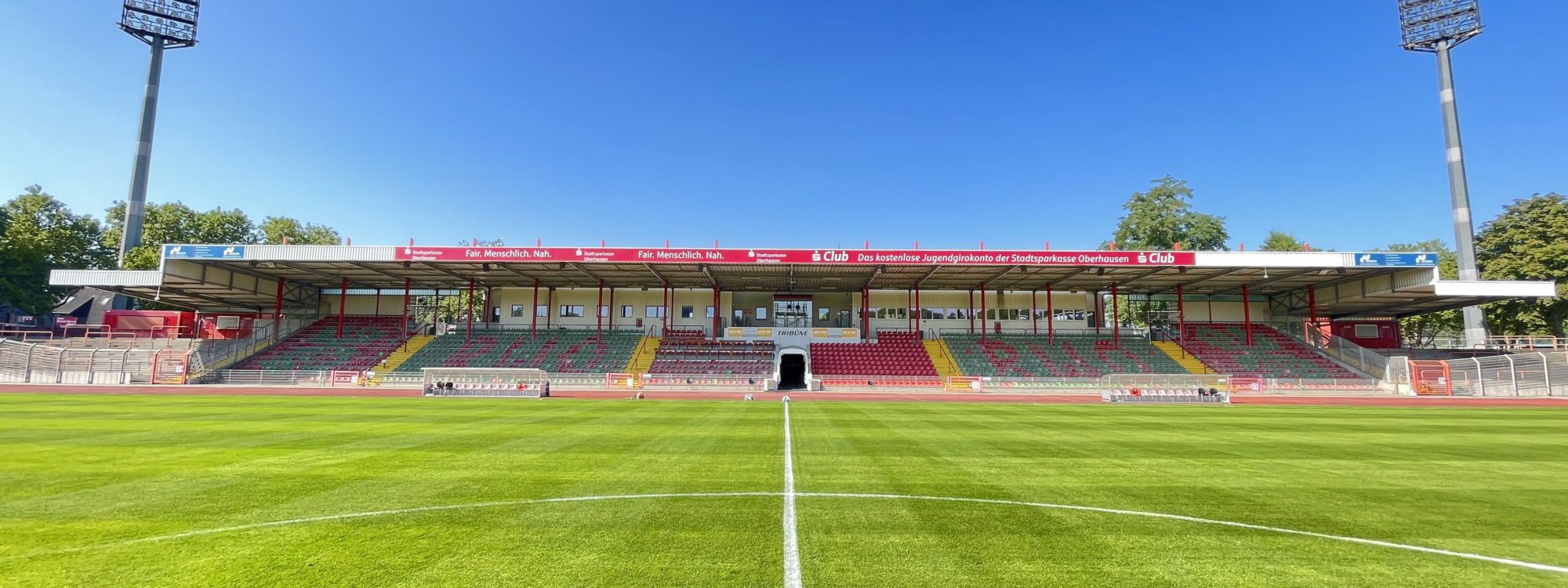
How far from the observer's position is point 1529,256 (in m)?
39.4

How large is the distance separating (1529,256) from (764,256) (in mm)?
51026

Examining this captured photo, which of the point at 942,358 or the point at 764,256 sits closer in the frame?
the point at 764,256

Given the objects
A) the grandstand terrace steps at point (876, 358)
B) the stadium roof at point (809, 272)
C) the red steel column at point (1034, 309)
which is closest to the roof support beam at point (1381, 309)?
the stadium roof at point (809, 272)

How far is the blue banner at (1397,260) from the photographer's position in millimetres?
30484

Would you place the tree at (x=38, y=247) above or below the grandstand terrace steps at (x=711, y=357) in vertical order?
above

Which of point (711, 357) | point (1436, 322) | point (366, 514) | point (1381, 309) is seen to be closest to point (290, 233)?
point (711, 357)

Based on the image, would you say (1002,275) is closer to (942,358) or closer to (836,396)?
(942,358)

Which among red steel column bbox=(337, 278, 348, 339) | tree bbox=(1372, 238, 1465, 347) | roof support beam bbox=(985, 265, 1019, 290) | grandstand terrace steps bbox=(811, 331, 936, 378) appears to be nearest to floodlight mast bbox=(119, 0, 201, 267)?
red steel column bbox=(337, 278, 348, 339)

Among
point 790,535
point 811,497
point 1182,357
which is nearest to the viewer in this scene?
point 790,535

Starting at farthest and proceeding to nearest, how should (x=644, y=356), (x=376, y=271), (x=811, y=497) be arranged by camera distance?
1. (x=644, y=356)
2. (x=376, y=271)
3. (x=811, y=497)

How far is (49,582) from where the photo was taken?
377cm

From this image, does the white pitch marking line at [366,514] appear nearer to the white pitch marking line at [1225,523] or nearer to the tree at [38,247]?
the white pitch marking line at [1225,523]

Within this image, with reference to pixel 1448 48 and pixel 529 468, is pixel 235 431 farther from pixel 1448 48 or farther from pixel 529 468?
pixel 1448 48

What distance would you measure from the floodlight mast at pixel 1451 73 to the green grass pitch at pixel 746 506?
43.6 meters
